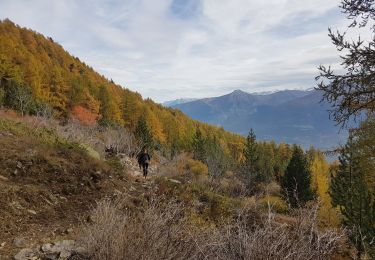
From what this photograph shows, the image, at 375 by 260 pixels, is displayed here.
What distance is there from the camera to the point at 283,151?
314ft

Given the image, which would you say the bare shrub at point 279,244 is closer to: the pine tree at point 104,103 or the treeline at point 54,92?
the treeline at point 54,92

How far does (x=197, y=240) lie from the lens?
5.16 meters

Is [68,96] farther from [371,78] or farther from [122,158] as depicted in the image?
[371,78]

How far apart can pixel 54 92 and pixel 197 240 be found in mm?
57838

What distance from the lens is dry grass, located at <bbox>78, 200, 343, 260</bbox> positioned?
12.9 feet

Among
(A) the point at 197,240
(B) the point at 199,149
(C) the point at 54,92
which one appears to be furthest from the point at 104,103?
(A) the point at 197,240

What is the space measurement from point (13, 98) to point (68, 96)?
17938 millimetres

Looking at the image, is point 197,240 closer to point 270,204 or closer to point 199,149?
point 270,204

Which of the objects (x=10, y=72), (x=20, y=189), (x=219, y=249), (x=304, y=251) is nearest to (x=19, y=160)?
(x=20, y=189)

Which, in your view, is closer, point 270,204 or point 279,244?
point 279,244

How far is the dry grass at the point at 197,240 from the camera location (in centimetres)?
394

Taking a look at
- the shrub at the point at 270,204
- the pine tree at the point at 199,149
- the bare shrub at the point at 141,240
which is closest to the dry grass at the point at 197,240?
the bare shrub at the point at 141,240

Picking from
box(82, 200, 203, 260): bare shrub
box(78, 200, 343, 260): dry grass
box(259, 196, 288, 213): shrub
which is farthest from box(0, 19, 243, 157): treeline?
box(78, 200, 343, 260): dry grass

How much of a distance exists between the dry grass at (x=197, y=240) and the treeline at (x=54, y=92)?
24672 mm
